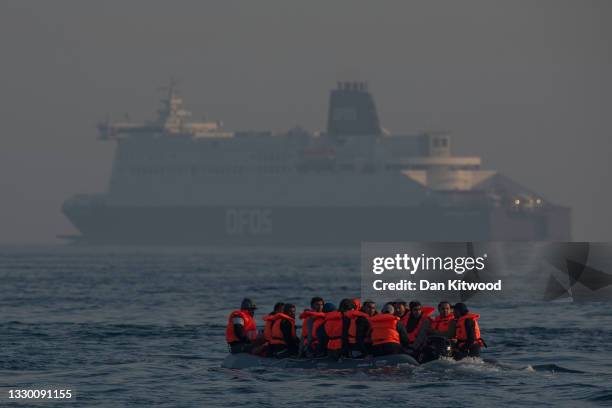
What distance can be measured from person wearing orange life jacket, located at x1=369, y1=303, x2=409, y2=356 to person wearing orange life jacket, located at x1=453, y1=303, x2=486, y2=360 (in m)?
1.14

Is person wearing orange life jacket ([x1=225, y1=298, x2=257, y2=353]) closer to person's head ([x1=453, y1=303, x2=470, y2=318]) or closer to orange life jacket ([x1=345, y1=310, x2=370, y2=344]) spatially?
orange life jacket ([x1=345, y1=310, x2=370, y2=344])

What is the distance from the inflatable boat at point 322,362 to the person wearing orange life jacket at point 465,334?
1.07m

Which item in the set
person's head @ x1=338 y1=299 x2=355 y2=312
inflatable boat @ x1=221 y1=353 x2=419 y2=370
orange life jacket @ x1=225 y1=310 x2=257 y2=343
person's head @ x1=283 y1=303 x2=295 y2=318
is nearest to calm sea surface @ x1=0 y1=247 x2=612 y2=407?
inflatable boat @ x1=221 y1=353 x2=419 y2=370

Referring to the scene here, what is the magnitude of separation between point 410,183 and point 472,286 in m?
134

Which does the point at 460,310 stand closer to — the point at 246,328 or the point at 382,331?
the point at 382,331

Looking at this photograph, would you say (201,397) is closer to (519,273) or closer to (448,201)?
(519,273)

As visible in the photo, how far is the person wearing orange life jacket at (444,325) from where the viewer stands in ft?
97.5

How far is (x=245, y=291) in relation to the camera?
217ft

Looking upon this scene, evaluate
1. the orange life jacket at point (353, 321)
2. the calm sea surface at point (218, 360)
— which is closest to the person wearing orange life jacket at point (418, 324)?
the calm sea surface at point (218, 360)

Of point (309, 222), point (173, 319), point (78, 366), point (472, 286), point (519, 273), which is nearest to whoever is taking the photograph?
point (78, 366)

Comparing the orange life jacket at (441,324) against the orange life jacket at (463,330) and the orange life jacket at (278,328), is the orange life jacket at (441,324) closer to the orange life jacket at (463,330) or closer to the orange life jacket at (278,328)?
the orange life jacket at (463,330)

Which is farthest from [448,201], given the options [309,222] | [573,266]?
[573,266]

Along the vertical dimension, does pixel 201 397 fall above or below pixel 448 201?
below

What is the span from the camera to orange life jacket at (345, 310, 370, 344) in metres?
29.3
